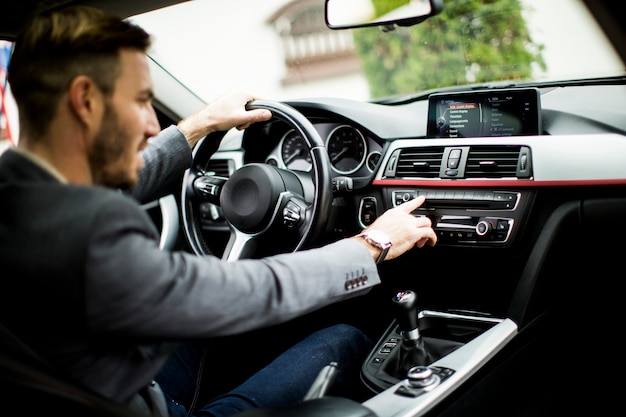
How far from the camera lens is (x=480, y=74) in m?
3.00

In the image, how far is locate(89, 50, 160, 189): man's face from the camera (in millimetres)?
1167

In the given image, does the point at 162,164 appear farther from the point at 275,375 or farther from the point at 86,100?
the point at 86,100

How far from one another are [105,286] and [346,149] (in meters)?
1.68

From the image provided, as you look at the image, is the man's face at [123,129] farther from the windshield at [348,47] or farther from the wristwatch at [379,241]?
the windshield at [348,47]

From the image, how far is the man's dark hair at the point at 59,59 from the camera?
1127mm

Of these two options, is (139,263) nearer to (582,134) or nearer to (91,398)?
(91,398)

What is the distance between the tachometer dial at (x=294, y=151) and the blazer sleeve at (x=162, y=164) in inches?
20.9

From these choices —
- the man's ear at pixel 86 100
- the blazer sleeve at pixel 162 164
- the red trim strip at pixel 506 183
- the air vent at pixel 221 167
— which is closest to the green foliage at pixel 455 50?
the red trim strip at pixel 506 183

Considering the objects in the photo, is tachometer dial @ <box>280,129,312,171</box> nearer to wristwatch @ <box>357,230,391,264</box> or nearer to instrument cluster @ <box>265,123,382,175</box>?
instrument cluster @ <box>265,123,382,175</box>

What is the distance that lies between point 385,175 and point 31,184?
1.52m

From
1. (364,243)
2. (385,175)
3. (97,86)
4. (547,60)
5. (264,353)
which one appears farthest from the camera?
(547,60)

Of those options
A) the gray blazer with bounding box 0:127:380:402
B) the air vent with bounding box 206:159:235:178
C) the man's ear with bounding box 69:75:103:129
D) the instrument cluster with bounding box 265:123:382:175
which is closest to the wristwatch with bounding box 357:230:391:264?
the gray blazer with bounding box 0:127:380:402

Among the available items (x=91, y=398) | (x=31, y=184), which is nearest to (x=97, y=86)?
(x=31, y=184)

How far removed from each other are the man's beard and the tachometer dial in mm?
1397
